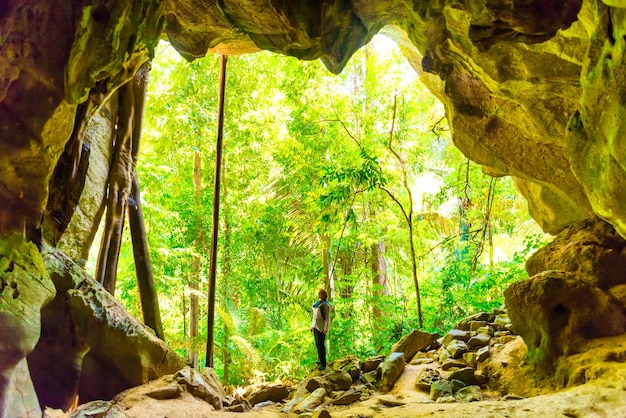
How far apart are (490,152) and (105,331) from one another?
5.70m

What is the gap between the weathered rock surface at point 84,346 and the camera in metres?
4.58

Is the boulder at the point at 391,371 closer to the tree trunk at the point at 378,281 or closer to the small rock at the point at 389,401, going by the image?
the small rock at the point at 389,401

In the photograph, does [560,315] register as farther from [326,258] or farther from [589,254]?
[326,258]

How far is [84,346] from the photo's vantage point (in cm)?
483

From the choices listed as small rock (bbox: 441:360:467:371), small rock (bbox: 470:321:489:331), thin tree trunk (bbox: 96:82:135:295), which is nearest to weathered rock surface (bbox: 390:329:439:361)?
small rock (bbox: 470:321:489:331)

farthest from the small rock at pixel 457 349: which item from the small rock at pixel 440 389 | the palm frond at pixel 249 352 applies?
the palm frond at pixel 249 352

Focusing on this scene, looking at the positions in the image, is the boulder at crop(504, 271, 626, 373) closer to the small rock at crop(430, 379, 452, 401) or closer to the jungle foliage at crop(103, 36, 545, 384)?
the small rock at crop(430, 379, 452, 401)

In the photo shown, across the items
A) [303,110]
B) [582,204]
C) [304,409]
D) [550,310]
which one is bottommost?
[304,409]

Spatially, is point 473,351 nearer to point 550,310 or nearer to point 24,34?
point 550,310

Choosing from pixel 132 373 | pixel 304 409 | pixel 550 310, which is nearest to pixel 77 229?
pixel 132 373

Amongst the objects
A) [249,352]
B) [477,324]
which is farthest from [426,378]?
[249,352]

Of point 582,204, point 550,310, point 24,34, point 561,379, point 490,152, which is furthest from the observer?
point 490,152

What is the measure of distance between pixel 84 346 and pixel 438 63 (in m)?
5.55

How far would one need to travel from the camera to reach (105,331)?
499 cm
